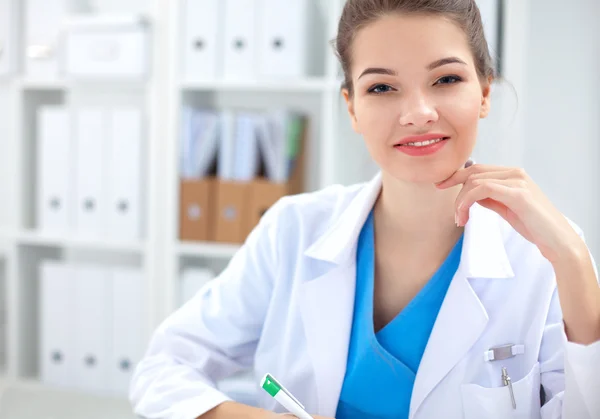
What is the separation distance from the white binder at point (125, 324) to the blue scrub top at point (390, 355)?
154 centimetres

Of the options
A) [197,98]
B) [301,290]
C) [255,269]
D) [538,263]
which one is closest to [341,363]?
[301,290]

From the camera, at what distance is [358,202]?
4.49 ft

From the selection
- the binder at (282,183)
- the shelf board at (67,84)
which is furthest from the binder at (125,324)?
the shelf board at (67,84)

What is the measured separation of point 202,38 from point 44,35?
716 mm

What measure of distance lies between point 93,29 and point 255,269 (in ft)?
5.18

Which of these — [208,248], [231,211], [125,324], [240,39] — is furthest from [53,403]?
[240,39]

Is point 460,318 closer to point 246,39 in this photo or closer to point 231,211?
Result: point 231,211

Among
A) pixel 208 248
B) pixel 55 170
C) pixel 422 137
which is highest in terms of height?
pixel 422 137

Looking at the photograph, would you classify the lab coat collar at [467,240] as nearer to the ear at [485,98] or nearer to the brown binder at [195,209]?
the ear at [485,98]

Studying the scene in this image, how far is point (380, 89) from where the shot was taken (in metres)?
1.17

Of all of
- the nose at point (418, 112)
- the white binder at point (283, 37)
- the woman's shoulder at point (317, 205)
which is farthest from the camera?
the white binder at point (283, 37)

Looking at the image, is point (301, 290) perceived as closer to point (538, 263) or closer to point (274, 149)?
point (538, 263)

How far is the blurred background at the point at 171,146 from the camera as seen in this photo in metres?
2.40

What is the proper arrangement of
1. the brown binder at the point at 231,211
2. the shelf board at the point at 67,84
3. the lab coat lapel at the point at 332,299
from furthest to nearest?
the shelf board at the point at 67,84
the brown binder at the point at 231,211
the lab coat lapel at the point at 332,299
